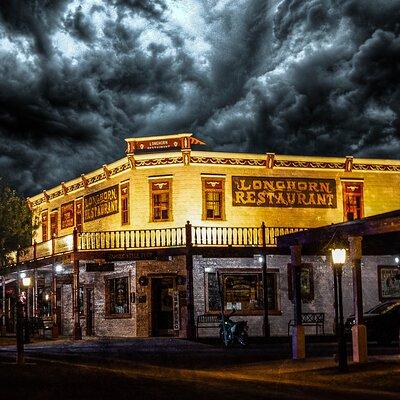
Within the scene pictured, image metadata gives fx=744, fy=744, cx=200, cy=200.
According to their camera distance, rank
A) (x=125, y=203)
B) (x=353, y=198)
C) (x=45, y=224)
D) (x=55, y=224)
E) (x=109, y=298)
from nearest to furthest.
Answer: (x=125, y=203)
(x=109, y=298)
(x=353, y=198)
(x=55, y=224)
(x=45, y=224)

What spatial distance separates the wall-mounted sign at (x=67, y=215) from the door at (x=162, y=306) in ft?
24.8

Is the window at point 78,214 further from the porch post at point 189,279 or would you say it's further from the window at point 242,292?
the porch post at point 189,279

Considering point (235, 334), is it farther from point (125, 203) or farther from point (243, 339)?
point (125, 203)

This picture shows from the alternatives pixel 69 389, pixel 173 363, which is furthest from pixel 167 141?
pixel 69 389

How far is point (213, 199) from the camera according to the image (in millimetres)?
29547

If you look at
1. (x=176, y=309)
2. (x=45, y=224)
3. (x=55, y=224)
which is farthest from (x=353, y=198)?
(x=45, y=224)

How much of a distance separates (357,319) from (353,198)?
15.3 m

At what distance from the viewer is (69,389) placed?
1192 centimetres

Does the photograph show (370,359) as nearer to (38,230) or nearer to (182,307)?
(182,307)

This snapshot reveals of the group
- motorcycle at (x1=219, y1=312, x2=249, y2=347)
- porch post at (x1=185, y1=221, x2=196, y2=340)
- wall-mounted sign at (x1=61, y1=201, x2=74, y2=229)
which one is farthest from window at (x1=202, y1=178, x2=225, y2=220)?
wall-mounted sign at (x1=61, y1=201, x2=74, y2=229)

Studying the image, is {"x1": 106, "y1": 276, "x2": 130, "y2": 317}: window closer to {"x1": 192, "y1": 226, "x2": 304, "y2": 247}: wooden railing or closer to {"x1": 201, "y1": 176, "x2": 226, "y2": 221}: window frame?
{"x1": 192, "y1": 226, "x2": 304, "y2": 247}: wooden railing

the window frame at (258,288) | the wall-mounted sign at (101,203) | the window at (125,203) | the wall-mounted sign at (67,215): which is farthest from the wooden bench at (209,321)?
the wall-mounted sign at (67,215)

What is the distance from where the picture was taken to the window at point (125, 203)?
30061 millimetres

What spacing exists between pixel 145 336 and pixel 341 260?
47.0 feet
